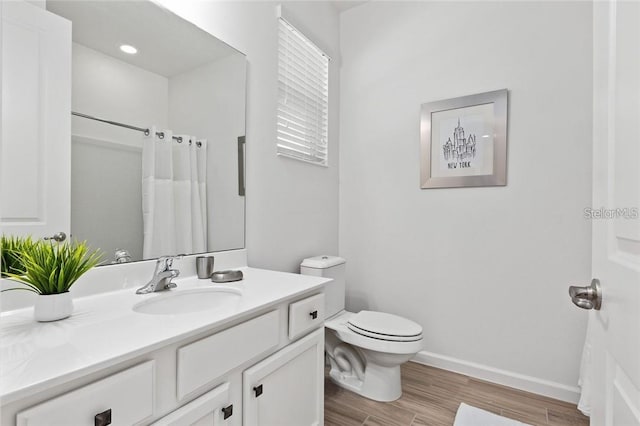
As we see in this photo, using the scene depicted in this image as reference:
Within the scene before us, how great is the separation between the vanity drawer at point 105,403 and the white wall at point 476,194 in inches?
75.5

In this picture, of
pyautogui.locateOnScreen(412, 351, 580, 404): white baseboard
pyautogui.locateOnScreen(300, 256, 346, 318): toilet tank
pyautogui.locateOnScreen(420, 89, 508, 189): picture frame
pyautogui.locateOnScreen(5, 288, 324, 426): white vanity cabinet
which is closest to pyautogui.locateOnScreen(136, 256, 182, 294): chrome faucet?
pyautogui.locateOnScreen(5, 288, 324, 426): white vanity cabinet

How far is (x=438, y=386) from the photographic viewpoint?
1.99 m

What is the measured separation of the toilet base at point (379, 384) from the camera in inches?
72.3

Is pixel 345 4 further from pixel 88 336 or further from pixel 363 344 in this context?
pixel 88 336

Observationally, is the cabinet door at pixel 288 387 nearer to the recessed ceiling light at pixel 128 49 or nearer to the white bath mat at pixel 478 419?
the white bath mat at pixel 478 419

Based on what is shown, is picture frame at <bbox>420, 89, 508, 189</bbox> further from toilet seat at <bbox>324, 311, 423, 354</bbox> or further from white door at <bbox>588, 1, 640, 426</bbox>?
white door at <bbox>588, 1, 640, 426</bbox>

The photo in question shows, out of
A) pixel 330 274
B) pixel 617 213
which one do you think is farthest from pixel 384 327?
pixel 617 213

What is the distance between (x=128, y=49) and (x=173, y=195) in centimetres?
60

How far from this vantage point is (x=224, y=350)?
933mm

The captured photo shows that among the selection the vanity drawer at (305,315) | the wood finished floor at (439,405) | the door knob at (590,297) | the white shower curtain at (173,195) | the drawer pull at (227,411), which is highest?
the white shower curtain at (173,195)

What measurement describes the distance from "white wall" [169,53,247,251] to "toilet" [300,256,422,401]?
0.63 meters

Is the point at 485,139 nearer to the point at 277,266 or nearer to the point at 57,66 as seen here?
the point at 277,266

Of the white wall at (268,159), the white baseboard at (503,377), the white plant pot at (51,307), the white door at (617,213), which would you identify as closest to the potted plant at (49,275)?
the white plant pot at (51,307)

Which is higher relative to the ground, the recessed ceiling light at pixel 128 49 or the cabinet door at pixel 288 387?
the recessed ceiling light at pixel 128 49
